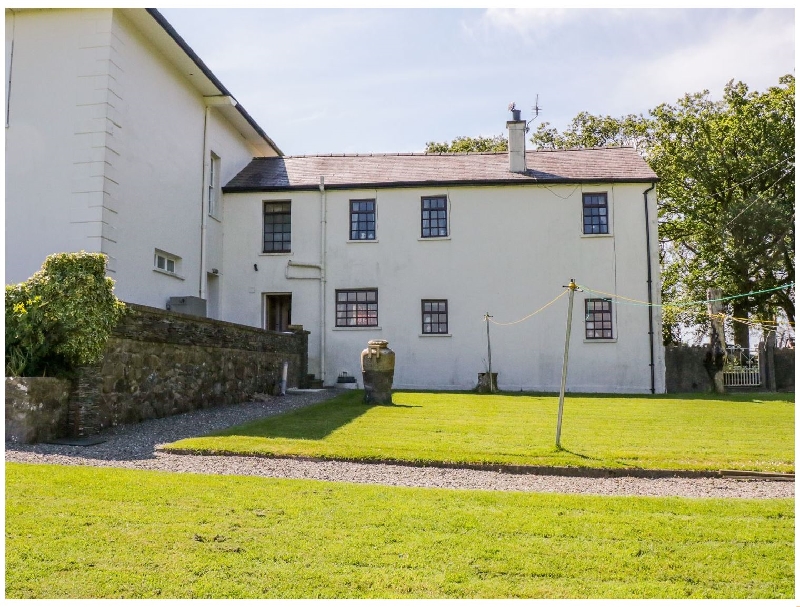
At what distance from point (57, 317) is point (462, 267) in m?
13.7

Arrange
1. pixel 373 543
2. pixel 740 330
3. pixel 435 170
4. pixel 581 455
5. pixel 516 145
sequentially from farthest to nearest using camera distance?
1. pixel 740 330
2. pixel 435 170
3. pixel 516 145
4. pixel 581 455
5. pixel 373 543

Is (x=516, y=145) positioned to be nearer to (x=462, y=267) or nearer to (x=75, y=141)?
(x=462, y=267)

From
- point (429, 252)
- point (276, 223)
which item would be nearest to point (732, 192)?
point (429, 252)

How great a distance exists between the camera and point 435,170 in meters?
22.5

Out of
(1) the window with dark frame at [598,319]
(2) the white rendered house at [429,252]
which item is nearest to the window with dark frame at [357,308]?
(2) the white rendered house at [429,252]

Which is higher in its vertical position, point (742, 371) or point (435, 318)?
point (435, 318)

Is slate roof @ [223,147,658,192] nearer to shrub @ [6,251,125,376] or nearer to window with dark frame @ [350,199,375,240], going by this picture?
window with dark frame @ [350,199,375,240]

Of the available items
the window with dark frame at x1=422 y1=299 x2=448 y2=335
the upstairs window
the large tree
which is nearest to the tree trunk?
the large tree

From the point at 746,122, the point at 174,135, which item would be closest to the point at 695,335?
the point at 746,122

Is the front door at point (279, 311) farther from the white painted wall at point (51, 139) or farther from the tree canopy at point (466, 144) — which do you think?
the tree canopy at point (466, 144)

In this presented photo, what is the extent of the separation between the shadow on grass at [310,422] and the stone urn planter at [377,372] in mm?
277

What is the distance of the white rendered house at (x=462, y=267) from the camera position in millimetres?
20984

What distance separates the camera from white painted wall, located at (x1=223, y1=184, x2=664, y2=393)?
21.0 metres

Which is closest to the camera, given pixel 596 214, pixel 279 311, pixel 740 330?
pixel 596 214
